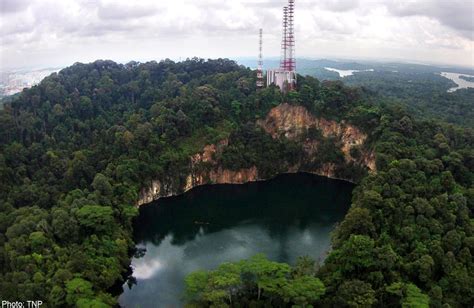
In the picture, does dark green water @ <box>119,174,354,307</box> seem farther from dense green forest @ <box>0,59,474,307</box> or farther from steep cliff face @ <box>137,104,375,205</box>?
dense green forest @ <box>0,59,474,307</box>

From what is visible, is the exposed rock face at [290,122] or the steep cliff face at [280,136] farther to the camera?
the exposed rock face at [290,122]

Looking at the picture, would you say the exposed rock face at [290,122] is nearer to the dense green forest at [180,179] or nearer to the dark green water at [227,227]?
the dense green forest at [180,179]

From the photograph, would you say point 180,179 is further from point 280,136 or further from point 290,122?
point 290,122

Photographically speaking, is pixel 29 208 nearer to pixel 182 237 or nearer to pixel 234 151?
pixel 182 237

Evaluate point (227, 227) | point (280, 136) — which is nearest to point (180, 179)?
point (227, 227)

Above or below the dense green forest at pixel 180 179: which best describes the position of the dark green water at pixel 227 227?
below

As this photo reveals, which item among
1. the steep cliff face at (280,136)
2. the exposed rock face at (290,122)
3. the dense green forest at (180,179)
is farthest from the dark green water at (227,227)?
the exposed rock face at (290,122)
